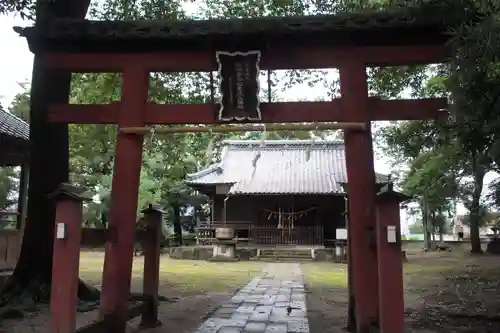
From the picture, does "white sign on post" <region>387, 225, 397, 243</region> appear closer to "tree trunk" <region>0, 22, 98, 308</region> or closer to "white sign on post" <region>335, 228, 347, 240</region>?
"tree trunk" <region>0, 22, 98, 308</region>

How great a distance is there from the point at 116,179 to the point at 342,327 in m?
4.14

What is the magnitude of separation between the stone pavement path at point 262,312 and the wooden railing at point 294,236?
13121 millimetres

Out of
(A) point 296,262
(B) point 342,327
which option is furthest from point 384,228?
(A) point 296,262

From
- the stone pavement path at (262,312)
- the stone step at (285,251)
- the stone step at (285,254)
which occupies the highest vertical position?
the stone step at (285,251)

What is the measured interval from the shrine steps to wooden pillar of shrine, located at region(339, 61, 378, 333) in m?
18.2

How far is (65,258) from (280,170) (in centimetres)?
2390

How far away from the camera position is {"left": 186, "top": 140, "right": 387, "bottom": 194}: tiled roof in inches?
1031

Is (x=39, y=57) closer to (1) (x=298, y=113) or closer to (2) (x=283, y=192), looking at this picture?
(1) (x=298, y=113)

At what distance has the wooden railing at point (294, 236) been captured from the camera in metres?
25.5

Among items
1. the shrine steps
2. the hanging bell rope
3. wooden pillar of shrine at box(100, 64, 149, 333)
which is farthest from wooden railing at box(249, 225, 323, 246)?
the hanging bell rope

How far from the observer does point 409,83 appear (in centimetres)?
1191

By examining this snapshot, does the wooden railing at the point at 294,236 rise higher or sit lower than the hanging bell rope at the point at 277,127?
lower

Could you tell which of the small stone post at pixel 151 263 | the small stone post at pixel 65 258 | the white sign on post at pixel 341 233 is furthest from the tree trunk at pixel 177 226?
the small stone post at pixel 65 258

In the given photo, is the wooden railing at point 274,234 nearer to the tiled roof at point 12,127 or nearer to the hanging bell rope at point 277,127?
the tiled roof at point 12,127
